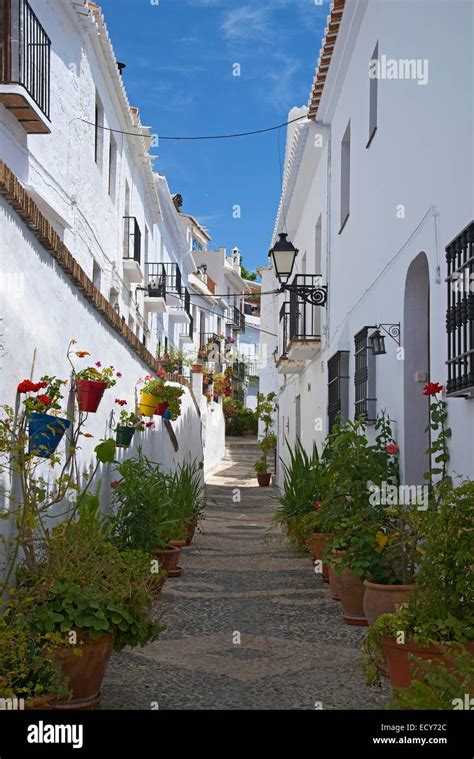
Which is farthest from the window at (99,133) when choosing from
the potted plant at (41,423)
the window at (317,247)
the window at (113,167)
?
the potted plant at (41,423)

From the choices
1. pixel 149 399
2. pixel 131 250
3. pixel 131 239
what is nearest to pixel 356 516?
pixel 149 399

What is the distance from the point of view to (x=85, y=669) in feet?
13.8

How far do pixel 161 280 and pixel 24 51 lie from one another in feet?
37.6

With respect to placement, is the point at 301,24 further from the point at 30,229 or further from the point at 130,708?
the point at 130,708

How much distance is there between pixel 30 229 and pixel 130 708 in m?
2.64

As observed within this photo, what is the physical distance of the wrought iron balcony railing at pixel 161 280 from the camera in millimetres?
19891

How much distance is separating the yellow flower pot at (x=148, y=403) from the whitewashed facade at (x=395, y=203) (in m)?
2.09

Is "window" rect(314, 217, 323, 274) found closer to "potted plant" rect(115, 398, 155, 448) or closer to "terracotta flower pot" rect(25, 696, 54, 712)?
"potted plant" rect(115, 398, 155, 448)

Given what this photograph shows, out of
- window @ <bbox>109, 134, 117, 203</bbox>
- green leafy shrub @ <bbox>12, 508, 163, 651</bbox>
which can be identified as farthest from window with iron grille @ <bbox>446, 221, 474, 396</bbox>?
window @ <bbox>109, 134, 117, 203</bbox>

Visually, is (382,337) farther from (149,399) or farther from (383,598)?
(149,399)

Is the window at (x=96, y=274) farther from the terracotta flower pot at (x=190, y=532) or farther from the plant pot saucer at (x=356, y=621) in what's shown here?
the plant pot saucer at (x=356, y=621)

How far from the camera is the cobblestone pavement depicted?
4.80 m

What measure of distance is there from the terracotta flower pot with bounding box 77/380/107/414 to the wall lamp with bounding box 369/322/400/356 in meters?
2.33
